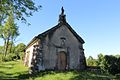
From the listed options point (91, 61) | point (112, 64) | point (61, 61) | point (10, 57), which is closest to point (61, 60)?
point (61, 61)

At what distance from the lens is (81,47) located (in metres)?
36.0

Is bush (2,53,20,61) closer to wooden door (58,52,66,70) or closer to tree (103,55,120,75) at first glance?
wooden door (58,52,66,70)

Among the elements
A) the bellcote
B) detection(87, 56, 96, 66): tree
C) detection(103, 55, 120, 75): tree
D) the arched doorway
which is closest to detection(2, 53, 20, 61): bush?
detection(87, 56, 96, 66): tree

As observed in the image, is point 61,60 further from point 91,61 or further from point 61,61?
point 91,61

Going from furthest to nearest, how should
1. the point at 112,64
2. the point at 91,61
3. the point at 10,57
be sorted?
the point at 10,57 < the point at 91,61 < the point at 112,64

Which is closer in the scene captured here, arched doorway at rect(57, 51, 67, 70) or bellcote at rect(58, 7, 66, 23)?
arched doorway at rect(57, 51, 67, 70)

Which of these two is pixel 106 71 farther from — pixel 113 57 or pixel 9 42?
pixel 9 42

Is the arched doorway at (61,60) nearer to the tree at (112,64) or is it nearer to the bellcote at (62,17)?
the bellcote at (62,17)

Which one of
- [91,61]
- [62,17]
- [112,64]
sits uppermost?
[62,17]

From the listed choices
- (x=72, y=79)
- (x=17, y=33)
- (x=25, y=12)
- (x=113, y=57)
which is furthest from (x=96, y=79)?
(x=17, y=33)

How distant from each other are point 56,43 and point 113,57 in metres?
8.93

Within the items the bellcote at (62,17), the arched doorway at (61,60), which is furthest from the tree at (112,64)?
the bellcote at (62,17)

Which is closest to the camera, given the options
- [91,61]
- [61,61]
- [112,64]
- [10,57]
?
[112,64]

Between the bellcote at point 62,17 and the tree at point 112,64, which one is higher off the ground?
the bellcote at point 62,17
